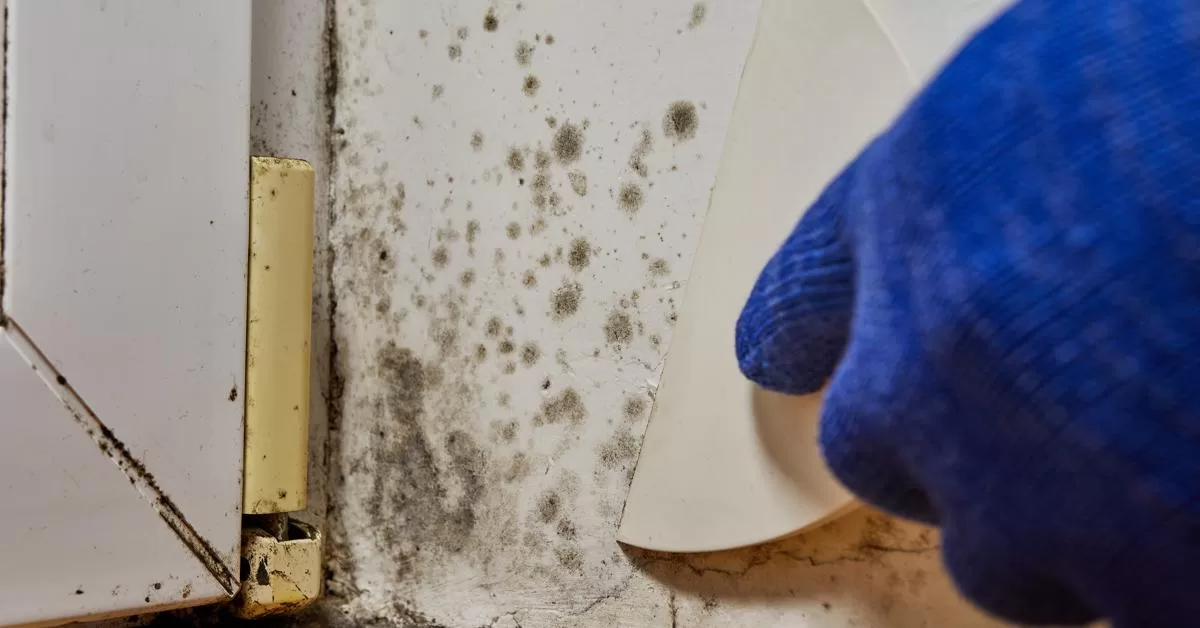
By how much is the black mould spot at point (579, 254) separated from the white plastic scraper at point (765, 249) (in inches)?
5.1

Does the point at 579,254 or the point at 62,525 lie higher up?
the point at 579,254

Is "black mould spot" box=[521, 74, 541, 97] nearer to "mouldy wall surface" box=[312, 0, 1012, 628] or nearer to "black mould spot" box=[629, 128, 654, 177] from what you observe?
"mouldy wall surface" box=[312, 0, 1012, 628]

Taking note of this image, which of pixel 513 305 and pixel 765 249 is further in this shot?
pixel 513 305

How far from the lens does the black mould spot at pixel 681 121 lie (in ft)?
2.62

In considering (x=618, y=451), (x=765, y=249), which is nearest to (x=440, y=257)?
(x=618, y=451)

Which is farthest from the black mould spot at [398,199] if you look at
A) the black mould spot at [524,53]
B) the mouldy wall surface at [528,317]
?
the black mould spot at [524,53]

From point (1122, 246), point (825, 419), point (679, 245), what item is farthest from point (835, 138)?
point (1122, 246)

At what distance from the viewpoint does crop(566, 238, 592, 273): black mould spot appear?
0.87m

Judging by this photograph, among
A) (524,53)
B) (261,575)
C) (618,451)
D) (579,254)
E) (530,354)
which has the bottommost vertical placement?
(261,575)

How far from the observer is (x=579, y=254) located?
2.89 feet

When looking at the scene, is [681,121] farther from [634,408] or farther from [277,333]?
[277,333]

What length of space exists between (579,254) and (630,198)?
0.08 meters

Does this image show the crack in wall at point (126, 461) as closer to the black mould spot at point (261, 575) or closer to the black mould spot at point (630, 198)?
the black mould spot at point (261, 575)

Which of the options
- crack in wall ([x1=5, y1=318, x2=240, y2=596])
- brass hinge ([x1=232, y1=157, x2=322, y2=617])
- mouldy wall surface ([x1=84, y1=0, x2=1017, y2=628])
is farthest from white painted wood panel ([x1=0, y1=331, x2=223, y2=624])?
mouldy wall surface ([x1=84, y1=0, x2=1017, y2=628])
